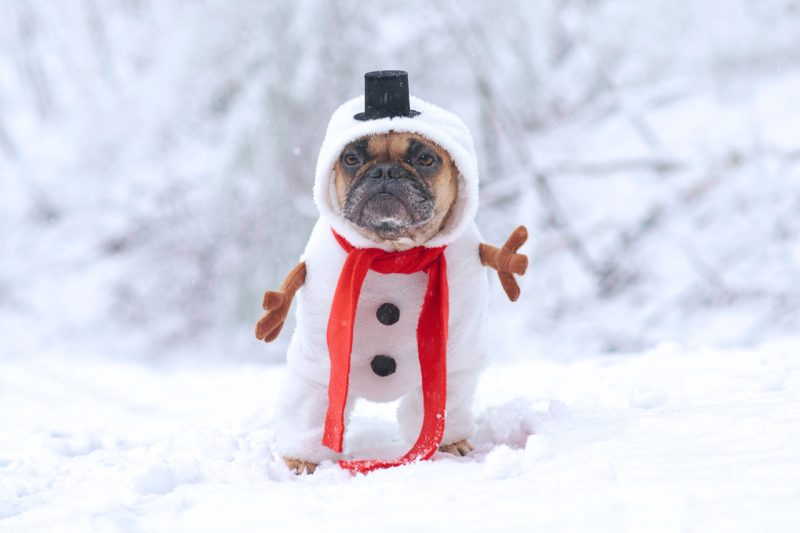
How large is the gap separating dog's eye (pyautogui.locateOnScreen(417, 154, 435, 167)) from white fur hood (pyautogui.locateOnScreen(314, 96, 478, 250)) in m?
0.03

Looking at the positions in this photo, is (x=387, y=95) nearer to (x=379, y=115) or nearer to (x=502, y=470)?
(x=379, y=115)

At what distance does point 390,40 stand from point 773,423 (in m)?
2.59

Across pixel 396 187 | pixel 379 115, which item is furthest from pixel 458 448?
pixel 379 115

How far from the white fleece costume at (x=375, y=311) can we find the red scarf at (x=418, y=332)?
3 cm

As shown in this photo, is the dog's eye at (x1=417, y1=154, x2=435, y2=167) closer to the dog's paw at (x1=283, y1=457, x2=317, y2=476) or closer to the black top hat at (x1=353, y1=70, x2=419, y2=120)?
the black top hat at (x1=353, y1=70, x2=419, y2=120)

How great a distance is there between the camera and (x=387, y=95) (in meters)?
1.55

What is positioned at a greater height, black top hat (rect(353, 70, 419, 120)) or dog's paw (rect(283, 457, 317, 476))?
black top hat (rect(353, 70, 419, 120))

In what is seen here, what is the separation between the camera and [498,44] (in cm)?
358

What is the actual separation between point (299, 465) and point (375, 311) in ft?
1.12

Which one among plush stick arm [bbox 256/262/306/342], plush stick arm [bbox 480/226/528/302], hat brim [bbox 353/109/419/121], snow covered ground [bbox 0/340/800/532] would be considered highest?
hat brim [bbox 353/109/419/121]

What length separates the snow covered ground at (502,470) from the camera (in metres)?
1.04

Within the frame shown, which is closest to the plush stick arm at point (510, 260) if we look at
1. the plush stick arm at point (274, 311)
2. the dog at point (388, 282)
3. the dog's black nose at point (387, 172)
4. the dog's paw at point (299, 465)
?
the dog at point (388, 282)

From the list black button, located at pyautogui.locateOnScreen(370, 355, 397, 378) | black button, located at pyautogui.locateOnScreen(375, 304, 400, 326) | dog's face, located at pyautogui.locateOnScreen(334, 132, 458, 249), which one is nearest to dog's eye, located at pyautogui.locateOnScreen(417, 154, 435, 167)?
dog's face, located at pyautogui.locateOnScreen(334, 132, 458, 249)

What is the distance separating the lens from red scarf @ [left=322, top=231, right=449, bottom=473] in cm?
152
